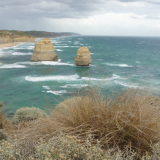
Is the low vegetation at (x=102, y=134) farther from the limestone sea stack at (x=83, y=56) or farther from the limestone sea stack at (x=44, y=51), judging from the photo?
the limestone sea stack at (x=44, y=51)

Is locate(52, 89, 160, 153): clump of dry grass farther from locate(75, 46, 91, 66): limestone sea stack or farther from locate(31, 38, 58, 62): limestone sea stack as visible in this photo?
locate(31, 38, 58, 62): limestone sea stack

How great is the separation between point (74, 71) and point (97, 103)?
1064 inches

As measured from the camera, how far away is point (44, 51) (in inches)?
1485

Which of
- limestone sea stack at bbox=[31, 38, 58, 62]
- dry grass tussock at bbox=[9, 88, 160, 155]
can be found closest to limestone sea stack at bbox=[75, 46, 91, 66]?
limestone sea stack at bbox=[31, 38, 58, 62]

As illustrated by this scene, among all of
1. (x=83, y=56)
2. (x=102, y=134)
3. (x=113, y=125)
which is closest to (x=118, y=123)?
(x=113, y=125)

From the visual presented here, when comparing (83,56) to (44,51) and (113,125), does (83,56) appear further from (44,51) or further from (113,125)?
(113,125)

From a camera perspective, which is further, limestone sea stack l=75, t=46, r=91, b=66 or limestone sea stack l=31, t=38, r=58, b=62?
limestone sea stack l=31, t=38, r=58, b=62

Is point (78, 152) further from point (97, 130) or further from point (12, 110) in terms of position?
point (12, 110)

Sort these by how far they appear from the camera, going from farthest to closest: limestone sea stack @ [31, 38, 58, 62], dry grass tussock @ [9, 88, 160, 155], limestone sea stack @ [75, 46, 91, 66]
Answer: limestone sea stack @ [31, 38, 58, 62] → limestone sea stack @ [75, 46, 91, 66] → dry grass tussock @ [9, 88, 160, 155]

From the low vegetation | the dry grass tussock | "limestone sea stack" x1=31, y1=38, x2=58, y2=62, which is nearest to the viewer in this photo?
the low vegetation

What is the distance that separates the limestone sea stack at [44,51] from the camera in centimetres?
3693

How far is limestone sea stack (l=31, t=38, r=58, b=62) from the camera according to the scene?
36.9 m

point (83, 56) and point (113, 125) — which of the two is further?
point (83, 56)

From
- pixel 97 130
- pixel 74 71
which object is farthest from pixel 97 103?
pixel 74 71
